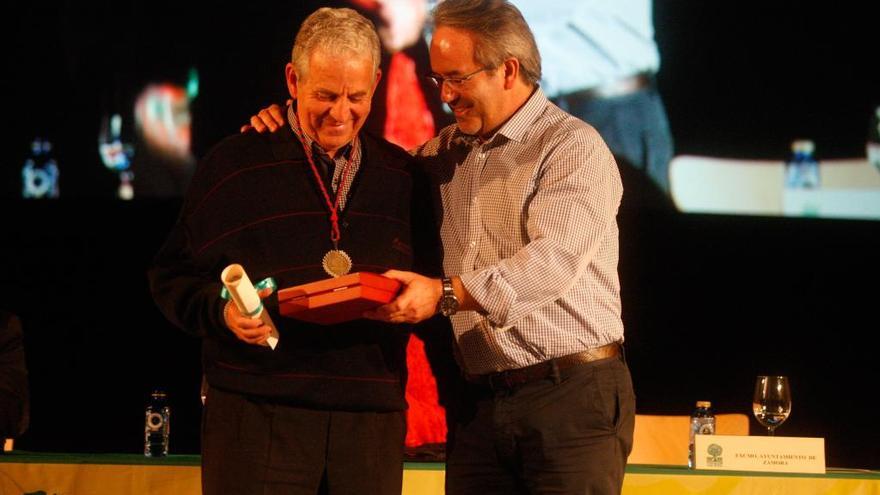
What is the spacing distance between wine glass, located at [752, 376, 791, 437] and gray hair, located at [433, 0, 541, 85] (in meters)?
1.60

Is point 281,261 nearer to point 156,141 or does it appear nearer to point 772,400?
point 772,400

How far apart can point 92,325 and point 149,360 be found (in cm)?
34

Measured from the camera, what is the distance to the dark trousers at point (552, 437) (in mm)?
2473

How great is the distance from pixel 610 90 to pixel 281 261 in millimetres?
3015

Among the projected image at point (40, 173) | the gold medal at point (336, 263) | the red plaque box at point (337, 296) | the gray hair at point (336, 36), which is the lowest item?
the red plaque box at point (337, 296)

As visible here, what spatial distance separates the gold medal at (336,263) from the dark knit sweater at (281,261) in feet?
0.05

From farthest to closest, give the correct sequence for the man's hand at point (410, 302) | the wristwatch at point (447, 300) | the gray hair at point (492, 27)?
the gray hair at point (492, 27)
the wristwatch at point (447, 300)
the man's hand at point (410, 302)

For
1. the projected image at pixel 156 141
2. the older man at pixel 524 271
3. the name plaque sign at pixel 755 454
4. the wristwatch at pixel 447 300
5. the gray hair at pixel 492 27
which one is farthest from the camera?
the projected image at pixel 156 141

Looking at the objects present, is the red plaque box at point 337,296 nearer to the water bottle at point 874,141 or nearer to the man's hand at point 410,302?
the man's hand at point 410,302

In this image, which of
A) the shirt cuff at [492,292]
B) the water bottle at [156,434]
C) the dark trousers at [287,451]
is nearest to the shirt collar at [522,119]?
the shirt cuff at [492,292]

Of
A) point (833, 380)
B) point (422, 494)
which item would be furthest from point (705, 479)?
point (833, 380)

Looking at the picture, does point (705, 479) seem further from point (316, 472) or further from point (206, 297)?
point (206, 297)

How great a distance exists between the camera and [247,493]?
7.07 ft

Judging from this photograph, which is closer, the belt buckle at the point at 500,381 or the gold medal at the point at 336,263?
the gold medal at the point at 336,263
